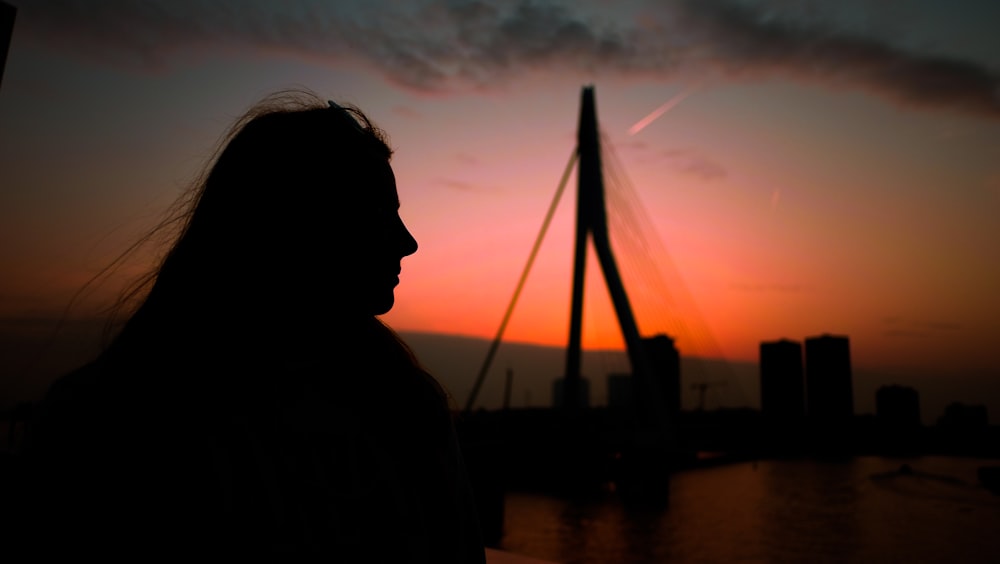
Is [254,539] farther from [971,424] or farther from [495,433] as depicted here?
[971,424]

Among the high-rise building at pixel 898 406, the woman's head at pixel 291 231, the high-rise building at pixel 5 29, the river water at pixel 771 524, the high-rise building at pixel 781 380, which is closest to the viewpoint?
the woman's head at pixel 291 231

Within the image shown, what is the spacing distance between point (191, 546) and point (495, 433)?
2345 centimetres

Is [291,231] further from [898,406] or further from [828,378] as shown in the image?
[898,406]

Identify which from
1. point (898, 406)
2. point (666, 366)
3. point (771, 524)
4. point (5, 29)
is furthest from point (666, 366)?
point (5, 29)

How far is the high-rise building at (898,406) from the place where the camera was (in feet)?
176

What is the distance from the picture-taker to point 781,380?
189 ft

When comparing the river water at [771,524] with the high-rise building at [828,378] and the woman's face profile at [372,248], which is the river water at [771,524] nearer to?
the woman's face profile at [372,248]

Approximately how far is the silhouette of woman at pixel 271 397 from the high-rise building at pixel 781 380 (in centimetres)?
6093

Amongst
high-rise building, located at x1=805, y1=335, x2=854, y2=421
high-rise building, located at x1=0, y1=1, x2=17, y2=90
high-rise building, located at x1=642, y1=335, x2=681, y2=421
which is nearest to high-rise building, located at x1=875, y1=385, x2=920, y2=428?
high-rise building, located at x1=805, y1=335, x2=854, y2=421

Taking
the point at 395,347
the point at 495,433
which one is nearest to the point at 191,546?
the point at 395,347

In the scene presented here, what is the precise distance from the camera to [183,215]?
0.72 meters

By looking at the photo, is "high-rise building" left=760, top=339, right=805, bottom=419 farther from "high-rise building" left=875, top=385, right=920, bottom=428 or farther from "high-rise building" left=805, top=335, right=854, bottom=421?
"high-rise building" left=875, top=385, right=920, bottom=428

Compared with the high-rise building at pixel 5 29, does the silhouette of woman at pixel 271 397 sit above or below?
below

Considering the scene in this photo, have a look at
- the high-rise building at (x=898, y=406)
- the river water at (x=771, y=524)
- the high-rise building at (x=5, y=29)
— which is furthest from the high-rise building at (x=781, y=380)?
the high-rise building at (x=5, y=29)
